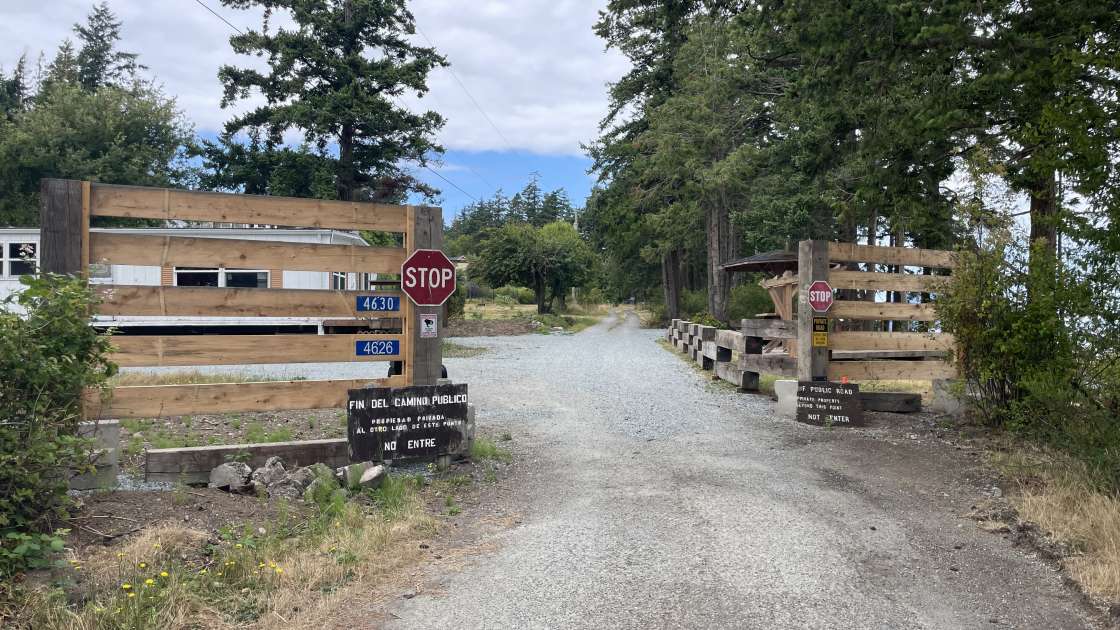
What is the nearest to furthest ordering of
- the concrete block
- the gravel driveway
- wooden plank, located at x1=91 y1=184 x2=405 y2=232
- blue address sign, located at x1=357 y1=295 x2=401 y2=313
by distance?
the gravel driveway → wooden plank, located at x1=91 y1=184 x2=405 y2=232 → blue address sign, located at x1=357 y1=295 x2=401 y2=313 → the concrete block

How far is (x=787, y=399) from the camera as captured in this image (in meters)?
9.12

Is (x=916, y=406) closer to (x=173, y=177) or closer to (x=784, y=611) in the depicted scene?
(x=784, y=611)

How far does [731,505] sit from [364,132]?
29.5m

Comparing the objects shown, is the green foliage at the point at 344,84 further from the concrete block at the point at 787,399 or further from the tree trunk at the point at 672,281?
the concrete block at the point at 787,399

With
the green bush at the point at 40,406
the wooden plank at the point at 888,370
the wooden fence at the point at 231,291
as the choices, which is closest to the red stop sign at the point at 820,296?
the wooden plank at the point at 888,370

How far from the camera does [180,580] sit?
143 inches

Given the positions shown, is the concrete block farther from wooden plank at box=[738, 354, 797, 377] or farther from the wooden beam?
the wooden beam

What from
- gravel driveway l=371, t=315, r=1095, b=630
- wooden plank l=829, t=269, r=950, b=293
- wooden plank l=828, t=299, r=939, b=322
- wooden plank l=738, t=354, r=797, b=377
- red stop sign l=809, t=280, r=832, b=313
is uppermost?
wooden plank l=829, t=269, r=950, b=293

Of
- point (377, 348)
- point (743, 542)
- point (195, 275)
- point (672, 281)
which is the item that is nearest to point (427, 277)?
point (377, 348)

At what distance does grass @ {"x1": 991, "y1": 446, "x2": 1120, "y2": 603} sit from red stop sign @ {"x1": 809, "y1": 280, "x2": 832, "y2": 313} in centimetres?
322

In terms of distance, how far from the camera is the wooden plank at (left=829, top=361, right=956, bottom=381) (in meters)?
9.63

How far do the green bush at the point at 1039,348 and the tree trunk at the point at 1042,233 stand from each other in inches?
0.7

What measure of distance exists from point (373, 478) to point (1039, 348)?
607 centimetres

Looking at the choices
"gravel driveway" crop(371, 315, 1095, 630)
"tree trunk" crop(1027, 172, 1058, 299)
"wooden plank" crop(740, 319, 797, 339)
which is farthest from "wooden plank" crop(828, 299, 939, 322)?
"gravel driveway" crop(371, 315, 1095, 630)
